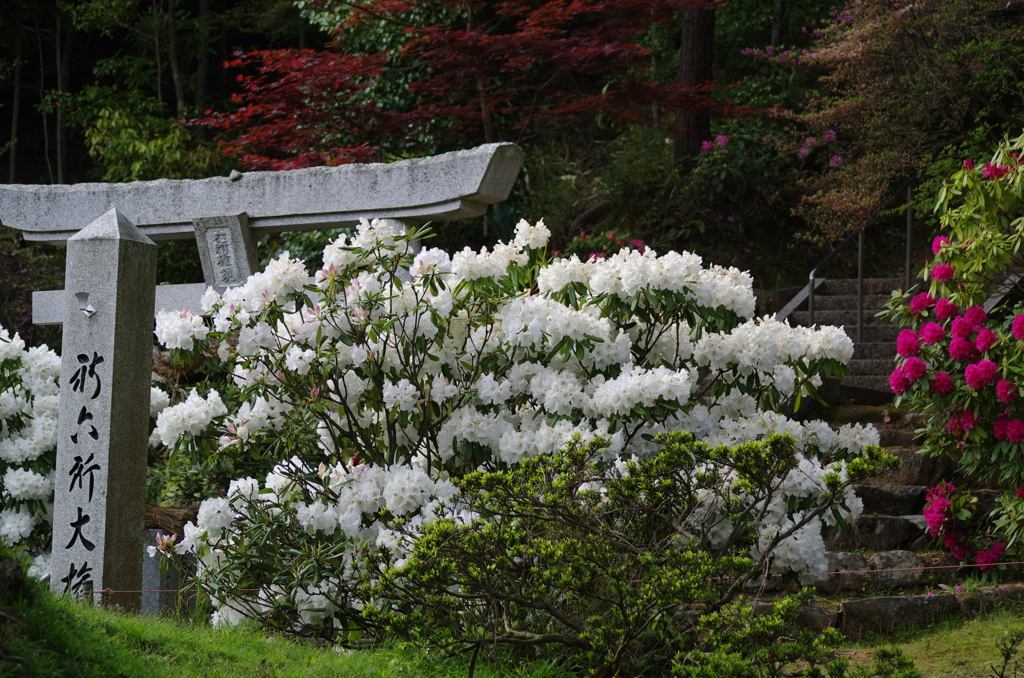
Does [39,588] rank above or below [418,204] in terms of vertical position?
below

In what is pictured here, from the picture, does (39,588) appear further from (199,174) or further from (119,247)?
(199,174)

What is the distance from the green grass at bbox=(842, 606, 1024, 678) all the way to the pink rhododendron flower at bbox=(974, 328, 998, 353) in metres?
1.30

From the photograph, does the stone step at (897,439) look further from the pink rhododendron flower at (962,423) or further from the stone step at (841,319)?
the stone step at (841,319)

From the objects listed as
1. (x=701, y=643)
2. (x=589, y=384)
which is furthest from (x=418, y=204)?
(x=701, y=643)

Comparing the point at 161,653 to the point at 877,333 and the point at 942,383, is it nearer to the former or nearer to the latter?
the point at 942,383

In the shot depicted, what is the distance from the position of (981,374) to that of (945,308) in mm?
483

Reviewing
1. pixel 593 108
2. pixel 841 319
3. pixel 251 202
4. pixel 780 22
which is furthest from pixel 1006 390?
pixel 780 22

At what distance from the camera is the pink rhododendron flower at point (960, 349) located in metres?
4.91

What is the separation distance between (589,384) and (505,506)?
0.86 m

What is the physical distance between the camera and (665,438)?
10.1 feet

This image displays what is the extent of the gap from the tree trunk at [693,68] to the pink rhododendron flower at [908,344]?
193 inches

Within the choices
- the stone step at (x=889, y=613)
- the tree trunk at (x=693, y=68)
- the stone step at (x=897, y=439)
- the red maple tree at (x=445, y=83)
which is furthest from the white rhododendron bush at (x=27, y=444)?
the tree trunk at (x=693, y=68)

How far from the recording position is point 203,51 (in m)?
13.2

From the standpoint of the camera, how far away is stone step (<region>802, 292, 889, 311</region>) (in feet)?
27.2
